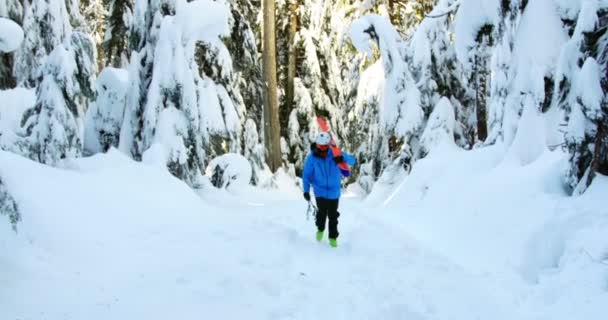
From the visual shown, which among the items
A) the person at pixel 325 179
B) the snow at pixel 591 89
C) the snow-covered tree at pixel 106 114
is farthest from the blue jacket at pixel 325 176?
the snow-covered tree at pixel 106 114

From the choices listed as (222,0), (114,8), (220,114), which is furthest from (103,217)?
(114,8)

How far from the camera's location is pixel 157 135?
1052cm

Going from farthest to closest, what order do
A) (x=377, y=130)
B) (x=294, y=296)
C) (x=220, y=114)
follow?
(x=377, y=130), (x=220, y=114), (x=294, y=296)

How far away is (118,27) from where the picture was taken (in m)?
13.6

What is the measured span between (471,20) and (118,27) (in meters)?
9.63

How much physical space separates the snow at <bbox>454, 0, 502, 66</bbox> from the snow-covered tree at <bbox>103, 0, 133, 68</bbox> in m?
8.47

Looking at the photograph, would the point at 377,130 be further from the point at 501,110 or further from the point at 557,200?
the point at 557,200

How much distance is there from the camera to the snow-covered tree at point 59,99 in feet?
26.3

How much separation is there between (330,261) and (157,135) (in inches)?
231

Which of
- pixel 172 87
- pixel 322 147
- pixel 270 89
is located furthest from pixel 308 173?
pixel 270 89

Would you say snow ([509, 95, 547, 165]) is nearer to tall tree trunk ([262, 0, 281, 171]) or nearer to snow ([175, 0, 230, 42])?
snow ([175, 0, 230, 42])

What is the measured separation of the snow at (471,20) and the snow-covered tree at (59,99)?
573 cm

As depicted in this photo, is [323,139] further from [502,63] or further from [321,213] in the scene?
[502,63]

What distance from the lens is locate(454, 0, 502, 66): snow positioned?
7.02 m
